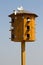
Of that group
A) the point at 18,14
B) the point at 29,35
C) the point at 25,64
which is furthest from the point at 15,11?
the point at 25,64

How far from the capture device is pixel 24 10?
21.4 m

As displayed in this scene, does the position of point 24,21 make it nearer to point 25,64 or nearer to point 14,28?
point 14,28

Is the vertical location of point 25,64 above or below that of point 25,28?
below

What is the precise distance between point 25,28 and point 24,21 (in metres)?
0.41

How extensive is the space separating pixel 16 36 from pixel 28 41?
83cm

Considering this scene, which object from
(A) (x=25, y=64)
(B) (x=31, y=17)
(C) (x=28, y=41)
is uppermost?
(B) (x=31, y=17)

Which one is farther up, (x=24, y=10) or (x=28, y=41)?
(x=24, y=10)

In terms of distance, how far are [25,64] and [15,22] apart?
264 cm

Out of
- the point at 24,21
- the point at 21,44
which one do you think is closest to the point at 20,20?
the point at 24,21

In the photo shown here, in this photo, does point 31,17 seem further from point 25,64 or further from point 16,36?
point 25,64

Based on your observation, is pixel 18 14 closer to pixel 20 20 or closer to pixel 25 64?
pixel 20 20

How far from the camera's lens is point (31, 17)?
21.3 metres

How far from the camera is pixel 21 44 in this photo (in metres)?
21.7

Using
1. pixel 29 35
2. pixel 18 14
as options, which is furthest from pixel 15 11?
pixel 29 35
